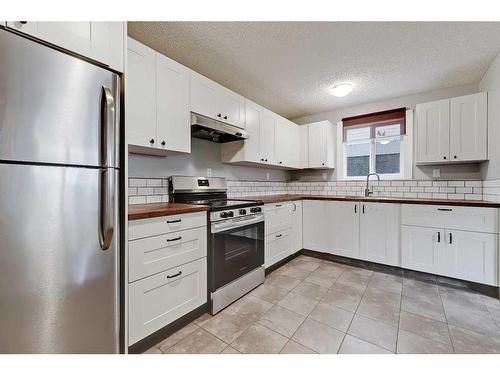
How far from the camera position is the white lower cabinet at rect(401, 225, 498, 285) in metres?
2.14

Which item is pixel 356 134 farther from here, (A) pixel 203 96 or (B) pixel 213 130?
(A) pixel 203 96

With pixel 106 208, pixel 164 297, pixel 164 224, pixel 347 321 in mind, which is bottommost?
pixel 347 321

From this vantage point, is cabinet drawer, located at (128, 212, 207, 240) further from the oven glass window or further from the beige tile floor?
the beige tile floor

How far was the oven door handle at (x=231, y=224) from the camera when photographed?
1.86 meters

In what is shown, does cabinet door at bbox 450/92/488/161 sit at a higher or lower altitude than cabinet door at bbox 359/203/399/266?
higher

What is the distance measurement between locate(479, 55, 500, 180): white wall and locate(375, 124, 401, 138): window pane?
95 cm

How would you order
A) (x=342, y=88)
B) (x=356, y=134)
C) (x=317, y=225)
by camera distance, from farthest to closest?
1. (x=356, y=134)
2. (x=317, y=225)
3. (x=342, y=88)

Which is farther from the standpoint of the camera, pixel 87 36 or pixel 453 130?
pixel 453 130

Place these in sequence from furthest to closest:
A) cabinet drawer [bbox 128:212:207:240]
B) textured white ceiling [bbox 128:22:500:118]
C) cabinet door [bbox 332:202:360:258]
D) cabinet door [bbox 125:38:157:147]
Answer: cabinet door [bbox 332:202:360:258], textured white ceiling [bbox 128:22:500:118], cabinet door [bbox 125:38:157:147], cabinet drawer [bbox 128:212:207:240]

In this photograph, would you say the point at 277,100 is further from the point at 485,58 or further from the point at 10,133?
the point at 10,133

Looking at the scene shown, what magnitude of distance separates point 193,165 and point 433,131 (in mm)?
2947

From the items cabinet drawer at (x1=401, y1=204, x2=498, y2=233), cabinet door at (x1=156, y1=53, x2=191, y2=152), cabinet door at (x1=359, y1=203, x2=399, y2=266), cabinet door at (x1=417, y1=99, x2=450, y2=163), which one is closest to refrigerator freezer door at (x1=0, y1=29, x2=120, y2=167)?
cabinet door at (x1=156, y1=53, x2=191, y2=152)

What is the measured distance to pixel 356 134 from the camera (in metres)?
3.57

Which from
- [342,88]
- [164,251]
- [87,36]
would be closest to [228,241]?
[164,251]
